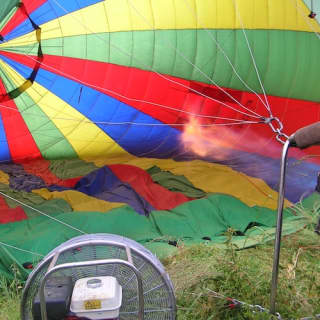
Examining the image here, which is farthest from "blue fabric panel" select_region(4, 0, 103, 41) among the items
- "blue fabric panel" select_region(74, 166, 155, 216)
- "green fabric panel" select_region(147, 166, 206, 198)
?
"green fabric panel" select_region(147, 166, 206, 198)

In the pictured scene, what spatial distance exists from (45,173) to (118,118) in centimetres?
75

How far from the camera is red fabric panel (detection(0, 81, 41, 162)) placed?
343 cm

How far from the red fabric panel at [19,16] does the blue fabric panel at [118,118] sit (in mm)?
188

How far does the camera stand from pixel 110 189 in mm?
3643

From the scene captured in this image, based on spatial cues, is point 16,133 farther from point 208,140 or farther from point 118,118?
point 208,140

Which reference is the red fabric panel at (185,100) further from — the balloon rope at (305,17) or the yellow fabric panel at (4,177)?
the yellow fabric panel at (4,177)

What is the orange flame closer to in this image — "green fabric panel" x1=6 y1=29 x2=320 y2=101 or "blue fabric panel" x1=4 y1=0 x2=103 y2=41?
"green fabric panel" x1=6 y1=29 x2=320 y2=101

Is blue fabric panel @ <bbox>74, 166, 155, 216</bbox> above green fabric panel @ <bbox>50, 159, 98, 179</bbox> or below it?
below

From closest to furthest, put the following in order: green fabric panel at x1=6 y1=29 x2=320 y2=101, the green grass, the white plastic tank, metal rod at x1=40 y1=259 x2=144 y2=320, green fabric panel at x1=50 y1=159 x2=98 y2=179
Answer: metal rod at x1=40 y1=259 x2=144 y2=320 < the white plastic tank < the green grass < green fabric panel at x1=6 y1=29 x2=320 y2=101 < green fabric panel at x1=50 y1=159 x2=98 y2=179

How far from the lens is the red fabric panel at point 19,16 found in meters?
3.13

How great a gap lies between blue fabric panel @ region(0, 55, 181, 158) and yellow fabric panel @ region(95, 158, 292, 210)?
0.09 m

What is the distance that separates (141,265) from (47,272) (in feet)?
1.05

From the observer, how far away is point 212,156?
4059 mm

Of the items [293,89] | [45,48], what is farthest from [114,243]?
[293,89]
